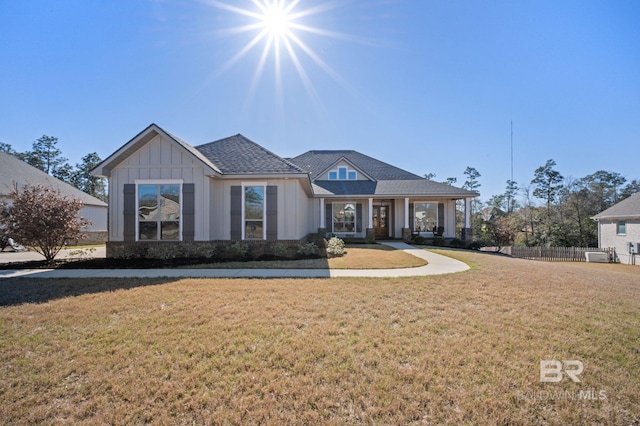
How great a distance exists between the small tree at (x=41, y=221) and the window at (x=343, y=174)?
1434 centimetres

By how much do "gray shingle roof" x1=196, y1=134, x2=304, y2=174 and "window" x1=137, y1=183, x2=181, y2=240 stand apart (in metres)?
2.21

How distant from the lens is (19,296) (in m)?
5.33

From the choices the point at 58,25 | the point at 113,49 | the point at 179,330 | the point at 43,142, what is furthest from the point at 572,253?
the point at 43,142

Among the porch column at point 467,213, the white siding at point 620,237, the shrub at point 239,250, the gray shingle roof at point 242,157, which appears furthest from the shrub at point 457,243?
the white siding at point 620,237

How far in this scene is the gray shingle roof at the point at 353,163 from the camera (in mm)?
19641

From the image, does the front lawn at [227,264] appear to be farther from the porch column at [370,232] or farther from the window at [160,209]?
the porch column at [370,232]

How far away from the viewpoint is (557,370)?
9.61 ft

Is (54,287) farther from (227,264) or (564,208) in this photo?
(564,208)

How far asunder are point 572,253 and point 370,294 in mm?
21337

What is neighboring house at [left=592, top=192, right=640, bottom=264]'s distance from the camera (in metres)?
18.2

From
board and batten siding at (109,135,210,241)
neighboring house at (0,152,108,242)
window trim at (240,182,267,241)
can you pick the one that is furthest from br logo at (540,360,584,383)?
neighboring house at (0,152,108,242)

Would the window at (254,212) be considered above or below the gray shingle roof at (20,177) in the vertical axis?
below

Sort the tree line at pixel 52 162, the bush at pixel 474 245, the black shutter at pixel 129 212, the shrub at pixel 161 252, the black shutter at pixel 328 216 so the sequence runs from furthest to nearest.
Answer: the tree line at pixel 52 162
the black shutter at pixel 328 216
the bush at pixel 474 245
the black shutter at pixel 129 212
the shrub at pixel 161 252

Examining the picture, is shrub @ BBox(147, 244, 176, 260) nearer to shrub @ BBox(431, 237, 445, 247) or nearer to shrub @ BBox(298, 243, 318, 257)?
shrub @ BBox(298, 243, 318, 257)
